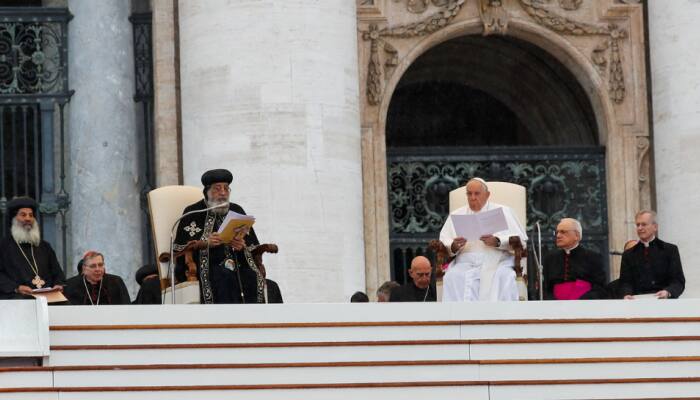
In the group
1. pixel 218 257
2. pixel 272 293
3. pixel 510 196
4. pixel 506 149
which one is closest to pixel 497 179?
pixel 506 149

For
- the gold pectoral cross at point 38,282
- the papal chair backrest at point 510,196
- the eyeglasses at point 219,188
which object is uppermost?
the eyeglasses at point 219,188

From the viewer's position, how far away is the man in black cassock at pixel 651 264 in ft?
60.0

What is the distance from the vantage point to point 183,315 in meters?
16.7

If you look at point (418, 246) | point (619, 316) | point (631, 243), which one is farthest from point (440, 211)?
point (619, 316)

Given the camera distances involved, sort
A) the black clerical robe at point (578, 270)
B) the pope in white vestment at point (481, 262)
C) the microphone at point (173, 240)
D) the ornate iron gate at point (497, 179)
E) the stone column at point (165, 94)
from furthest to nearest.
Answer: the ornate iron gate at point (497, 179) < the stone column at point (165, 94) < the black clerical robe at point (578, 270) < the pope in white vestment at point (481, 262) < the microphone at point (173, 240)

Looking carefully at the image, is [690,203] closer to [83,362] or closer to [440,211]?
[440,211]

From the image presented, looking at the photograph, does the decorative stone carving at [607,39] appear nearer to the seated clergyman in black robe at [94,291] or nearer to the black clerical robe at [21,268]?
the seated clergyman in black robe at [94,291]

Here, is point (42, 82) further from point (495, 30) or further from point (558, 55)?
point (558, 55)

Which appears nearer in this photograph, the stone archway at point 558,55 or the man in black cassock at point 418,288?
the man in black cassock at point 418,288

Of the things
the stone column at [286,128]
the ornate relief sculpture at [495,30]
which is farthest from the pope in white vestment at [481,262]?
the ornate relief sculpture at [495,30]

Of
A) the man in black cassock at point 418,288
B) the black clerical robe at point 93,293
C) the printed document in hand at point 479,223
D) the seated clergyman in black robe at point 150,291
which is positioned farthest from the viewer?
the man in black cassock at point 418,288

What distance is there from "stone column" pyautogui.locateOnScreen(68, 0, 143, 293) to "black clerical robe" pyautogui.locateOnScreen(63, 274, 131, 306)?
3.69m

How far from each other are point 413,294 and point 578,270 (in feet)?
5.06

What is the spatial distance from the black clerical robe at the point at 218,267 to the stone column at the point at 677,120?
221 inches
